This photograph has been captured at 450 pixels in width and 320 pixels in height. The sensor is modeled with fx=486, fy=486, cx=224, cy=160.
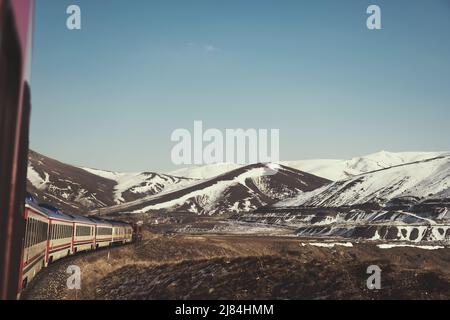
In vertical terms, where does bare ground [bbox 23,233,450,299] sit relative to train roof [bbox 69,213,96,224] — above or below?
below

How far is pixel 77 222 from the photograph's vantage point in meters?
30.4

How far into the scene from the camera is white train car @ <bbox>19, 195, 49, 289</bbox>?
14.8 meters

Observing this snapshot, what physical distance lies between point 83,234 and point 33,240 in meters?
16.9

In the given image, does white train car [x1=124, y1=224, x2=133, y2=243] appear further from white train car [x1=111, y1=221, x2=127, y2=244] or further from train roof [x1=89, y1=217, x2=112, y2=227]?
train roof [x1=89, y1=217, x2=112, y2=227]

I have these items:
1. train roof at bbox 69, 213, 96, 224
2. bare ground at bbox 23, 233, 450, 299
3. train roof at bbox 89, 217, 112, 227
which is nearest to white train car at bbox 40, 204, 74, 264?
bare ground at bbox 23, 233, 450, 299

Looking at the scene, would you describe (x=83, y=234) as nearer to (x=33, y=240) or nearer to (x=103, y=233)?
(x=103, y=233)

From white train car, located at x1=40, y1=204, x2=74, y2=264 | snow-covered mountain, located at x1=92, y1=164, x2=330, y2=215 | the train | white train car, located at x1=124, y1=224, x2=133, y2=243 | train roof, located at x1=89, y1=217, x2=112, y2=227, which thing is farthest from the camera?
snow-covered mountain, located at x1=92, y1=164, x2=330, y2=215

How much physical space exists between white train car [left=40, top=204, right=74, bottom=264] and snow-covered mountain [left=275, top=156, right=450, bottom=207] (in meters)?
69.2

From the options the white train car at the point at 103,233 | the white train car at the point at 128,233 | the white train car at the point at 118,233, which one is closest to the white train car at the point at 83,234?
the white train car at the point at 103,233

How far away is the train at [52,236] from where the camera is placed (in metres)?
15.5

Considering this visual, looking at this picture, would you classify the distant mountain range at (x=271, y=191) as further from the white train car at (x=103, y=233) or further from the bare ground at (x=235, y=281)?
the bare ground at (x=235, y=281)

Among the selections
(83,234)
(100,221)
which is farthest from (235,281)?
(100,221)
